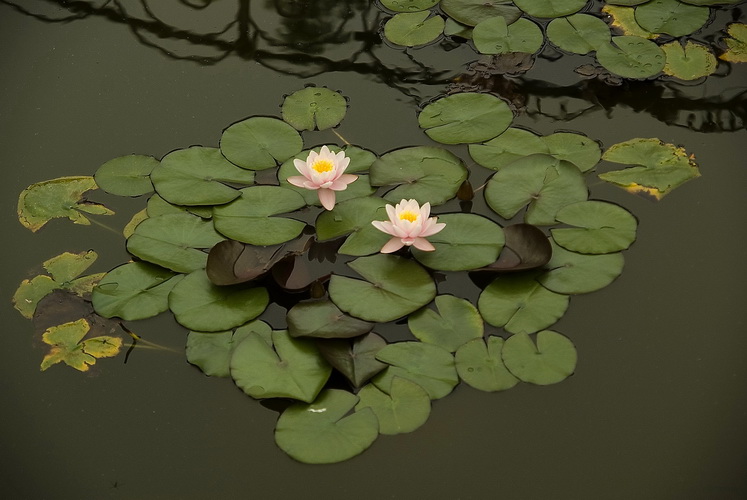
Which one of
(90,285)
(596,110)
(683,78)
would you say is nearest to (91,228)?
(90,285)

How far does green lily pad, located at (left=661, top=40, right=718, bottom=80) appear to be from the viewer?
2555 mm

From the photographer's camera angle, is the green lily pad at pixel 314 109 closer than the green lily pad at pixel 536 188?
No

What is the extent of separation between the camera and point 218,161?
227cm

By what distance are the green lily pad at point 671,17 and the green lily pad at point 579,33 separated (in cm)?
16

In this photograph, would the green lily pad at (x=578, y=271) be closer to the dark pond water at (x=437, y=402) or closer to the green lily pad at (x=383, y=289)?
the dark pond water at (x=437, y=402)

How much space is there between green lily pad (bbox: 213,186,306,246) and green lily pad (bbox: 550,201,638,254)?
74 centimetres

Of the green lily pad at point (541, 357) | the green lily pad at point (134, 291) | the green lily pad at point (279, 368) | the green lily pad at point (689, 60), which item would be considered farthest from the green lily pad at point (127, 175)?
the green lily pad at point (689, 60)

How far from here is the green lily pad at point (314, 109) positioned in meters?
2.39

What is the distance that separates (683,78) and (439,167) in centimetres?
98

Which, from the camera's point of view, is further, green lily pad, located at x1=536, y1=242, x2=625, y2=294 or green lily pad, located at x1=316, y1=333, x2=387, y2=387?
green lily pad, located at x1=536, y1=242, x2=625, y2=294

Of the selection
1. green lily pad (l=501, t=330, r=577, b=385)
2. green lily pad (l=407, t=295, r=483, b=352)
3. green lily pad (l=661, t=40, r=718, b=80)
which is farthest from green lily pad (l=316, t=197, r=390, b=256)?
green lily pad (l=661, t=40, r=718, b=80)

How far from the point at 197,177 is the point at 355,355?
2.53 feet

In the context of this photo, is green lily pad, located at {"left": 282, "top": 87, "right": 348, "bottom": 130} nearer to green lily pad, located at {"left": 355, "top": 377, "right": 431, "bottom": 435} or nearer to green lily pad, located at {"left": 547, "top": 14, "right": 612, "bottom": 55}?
green lily pad, located at {"left": 547, "top": 14, "right": 612, "bottom": 55}

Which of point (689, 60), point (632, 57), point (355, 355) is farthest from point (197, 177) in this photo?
point (689, 60)
